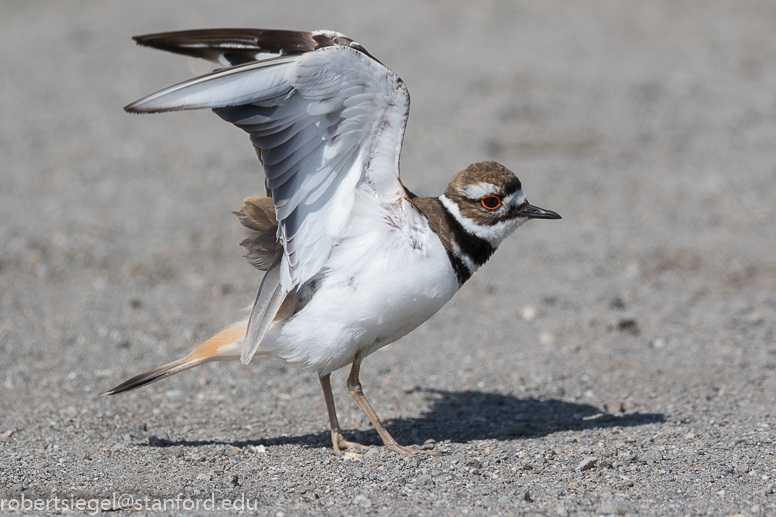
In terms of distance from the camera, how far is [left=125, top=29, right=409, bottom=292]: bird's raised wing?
3.47 meters

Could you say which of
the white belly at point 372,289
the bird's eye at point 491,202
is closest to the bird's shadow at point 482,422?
the white belly at point 372,289

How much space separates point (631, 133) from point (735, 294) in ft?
11.7

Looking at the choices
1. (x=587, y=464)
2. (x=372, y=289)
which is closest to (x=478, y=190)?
(x=372, y=289)

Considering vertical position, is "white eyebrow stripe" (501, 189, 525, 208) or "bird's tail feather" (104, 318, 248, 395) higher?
"white eyebrow stripe" (501, 189, 525, 208)

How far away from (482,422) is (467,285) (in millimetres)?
2348

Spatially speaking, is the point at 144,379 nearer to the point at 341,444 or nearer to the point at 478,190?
the point at 341,444

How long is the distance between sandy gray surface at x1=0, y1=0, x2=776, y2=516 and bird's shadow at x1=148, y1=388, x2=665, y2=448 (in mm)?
24

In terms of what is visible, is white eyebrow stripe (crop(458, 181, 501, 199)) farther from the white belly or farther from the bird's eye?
the white belly

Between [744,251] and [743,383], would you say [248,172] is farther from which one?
[743,383]

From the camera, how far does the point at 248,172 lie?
9.05 m

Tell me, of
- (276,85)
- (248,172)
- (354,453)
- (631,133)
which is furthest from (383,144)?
(631,133)

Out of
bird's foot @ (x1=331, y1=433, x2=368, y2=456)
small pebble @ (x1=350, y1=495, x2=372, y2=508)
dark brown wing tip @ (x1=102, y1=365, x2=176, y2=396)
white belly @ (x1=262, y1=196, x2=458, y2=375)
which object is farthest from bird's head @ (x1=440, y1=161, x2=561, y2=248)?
dark brown wing tip @ (x1=102, y1=365, x2=176, y2=396)

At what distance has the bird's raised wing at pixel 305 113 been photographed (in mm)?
3471

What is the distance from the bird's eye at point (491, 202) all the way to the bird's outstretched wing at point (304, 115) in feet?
1.54
